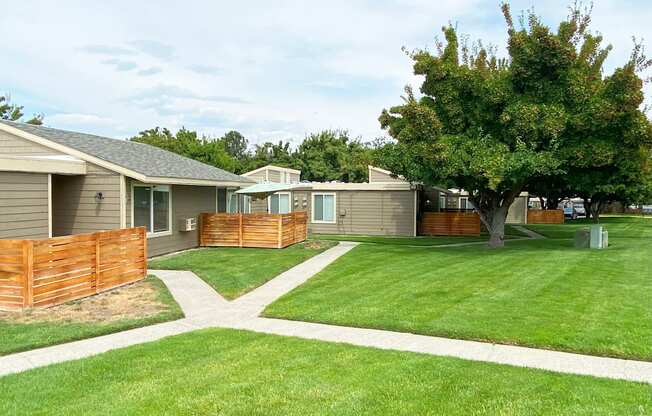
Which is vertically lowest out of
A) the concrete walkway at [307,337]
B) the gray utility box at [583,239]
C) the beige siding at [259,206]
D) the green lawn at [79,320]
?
the concrete walkway at [307,337]

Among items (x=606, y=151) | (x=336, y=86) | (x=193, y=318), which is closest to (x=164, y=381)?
(x=193, y=318)

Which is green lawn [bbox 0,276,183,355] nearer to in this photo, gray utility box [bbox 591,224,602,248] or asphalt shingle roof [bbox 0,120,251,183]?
asphalt shingle roof [bbox 0,120,251,183]

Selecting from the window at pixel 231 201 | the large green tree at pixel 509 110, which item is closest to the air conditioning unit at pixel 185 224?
the window at pixel 231 201

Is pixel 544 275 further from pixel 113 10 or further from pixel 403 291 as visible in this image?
pixel 113 10

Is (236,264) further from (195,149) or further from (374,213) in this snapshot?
(195,149)

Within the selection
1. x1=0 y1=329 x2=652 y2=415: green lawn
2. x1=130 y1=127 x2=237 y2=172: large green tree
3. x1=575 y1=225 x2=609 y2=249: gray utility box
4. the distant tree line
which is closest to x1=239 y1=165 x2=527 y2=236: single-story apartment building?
x1=575 y1=225 x2=609 y2=249: gray utility box

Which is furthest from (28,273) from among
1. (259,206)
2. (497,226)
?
(259,206)

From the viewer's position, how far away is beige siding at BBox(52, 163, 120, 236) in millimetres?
13086

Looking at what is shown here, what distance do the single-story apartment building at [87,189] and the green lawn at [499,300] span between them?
5.47m

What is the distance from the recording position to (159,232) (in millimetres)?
14852

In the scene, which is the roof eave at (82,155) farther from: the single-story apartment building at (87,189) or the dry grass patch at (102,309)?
the dry grass patch at (102,309)

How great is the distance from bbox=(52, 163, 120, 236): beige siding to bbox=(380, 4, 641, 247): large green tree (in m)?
9.16

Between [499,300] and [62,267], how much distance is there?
300 inches

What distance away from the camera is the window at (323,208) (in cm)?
2480
